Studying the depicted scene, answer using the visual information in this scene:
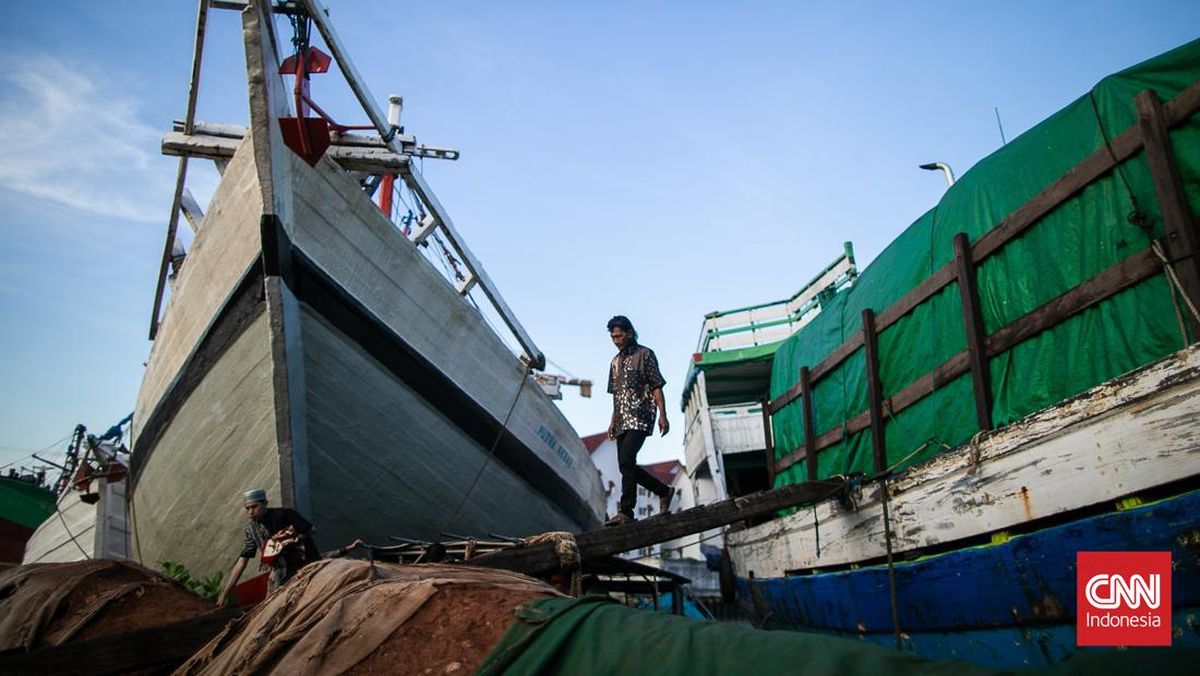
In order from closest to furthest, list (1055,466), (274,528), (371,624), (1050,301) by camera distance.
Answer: (371,624) → (1055,466) → (1050,301) → (274,528)

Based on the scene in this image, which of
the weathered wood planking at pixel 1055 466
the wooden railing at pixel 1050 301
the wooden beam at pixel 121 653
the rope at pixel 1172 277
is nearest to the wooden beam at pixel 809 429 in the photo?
the wooden railing at pixel 1050 301

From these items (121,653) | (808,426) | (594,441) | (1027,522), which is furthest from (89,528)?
(594,441)

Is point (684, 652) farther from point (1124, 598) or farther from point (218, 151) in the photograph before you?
point (218, 151)

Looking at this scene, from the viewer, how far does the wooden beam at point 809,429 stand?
6.23 metres

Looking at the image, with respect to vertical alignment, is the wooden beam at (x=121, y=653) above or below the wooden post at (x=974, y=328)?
below

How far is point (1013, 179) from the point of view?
13.0ft

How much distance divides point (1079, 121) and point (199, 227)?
663 centimetres

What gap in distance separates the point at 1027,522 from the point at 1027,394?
28.2 inches

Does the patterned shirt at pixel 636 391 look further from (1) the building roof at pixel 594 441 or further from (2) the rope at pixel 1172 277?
(1) the building roof at pixel 594 441

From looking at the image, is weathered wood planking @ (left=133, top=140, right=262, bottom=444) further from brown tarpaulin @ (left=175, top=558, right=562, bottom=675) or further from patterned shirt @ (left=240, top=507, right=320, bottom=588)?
brown tarpaulin @ (left=175, top=558, right=562, bottom=675)

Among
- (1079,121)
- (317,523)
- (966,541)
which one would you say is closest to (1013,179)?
(1079,121)

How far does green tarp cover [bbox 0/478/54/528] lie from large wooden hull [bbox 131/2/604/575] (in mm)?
15974

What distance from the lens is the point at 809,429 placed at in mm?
6297

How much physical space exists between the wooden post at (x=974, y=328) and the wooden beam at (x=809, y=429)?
237 cm
